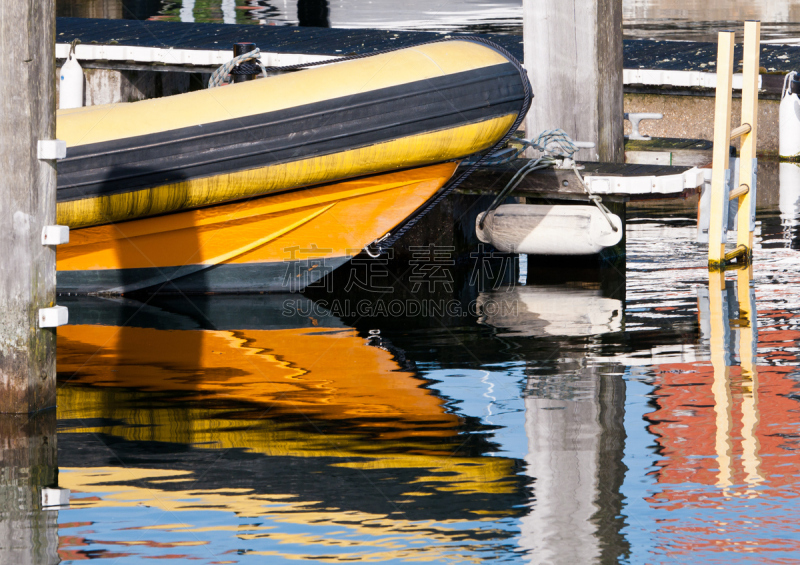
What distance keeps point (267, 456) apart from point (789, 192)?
569 centimetres

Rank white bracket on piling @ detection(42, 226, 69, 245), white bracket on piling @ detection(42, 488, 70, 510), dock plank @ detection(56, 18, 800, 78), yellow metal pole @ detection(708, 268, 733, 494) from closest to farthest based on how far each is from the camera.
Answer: white bracket on piling @ detection(42, 488, 70, 510), yellow metal pole @ detection(708, 268, 733, 494), white bracket on piling @ detection(42, 226, 69, 245), dock plank @ detection(56, 18, 800, 78)

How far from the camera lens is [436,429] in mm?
3357

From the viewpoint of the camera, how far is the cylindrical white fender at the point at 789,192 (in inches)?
279

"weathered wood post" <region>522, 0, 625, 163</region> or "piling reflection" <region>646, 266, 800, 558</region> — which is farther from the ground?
"weathered wood post" <region>522, 0, 625, 163</region>

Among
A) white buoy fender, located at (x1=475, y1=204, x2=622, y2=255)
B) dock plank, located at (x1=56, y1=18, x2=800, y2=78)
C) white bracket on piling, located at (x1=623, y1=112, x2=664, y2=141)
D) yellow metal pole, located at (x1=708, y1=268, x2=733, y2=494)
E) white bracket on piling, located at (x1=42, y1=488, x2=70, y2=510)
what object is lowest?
white bracket on piling, located at (x1=42, y1=488, x2=70, y2=510)

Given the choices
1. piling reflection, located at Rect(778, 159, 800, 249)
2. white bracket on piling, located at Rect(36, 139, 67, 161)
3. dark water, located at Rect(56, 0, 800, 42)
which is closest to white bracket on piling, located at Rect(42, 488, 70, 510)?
white bracket on piling, located at Rect(36, 139, 67, 161)

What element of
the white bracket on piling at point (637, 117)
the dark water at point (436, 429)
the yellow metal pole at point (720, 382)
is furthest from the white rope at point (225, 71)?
the yellow metal pole at point (720, 382)

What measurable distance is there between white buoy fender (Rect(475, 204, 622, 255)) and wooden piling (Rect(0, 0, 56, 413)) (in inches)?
103

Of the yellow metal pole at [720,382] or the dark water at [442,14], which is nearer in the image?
the yellow metal pole at [720,382]

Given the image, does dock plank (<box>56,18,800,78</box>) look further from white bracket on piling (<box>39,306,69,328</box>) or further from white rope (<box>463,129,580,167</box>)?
white bracket on piling (<box>39,306,69,328</box>)

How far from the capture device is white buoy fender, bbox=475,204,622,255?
543 cm

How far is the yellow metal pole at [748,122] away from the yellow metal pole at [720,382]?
0.34 metres

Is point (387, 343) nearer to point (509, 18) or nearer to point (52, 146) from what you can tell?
point (52, 146)

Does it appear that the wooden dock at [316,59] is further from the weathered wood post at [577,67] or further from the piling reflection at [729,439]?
the piling reflection at [729,439]
